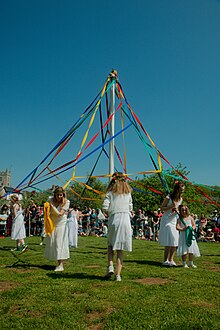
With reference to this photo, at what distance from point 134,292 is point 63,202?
2.52 metres

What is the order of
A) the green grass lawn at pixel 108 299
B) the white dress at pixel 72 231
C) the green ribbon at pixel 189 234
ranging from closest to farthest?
the green grass lawn at pixel 108 299 → the green ribbon at pixel 189 234 → the white dress at pixel 72 231

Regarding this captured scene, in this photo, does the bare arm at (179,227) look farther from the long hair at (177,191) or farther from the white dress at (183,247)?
the long hair at (177,191)

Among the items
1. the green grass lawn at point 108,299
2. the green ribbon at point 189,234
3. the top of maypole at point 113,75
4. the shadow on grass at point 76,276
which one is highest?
the top of maypole at point 113,75

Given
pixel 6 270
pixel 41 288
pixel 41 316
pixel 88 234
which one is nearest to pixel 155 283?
pixel 41 288

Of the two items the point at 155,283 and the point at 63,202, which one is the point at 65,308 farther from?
the point at 63,202

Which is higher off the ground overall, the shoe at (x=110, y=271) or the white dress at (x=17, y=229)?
the white dress at (x=17, y=229)

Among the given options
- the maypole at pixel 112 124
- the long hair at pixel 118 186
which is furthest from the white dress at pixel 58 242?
the maypole at pixel 112 124

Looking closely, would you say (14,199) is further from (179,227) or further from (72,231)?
(179,227)

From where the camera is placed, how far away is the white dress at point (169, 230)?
22.5ft

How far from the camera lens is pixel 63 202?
638 cm

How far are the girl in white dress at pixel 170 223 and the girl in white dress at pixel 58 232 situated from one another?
6.71ft

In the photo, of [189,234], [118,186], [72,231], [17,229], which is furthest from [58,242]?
[72,231]

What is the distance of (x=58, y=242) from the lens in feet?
20.3

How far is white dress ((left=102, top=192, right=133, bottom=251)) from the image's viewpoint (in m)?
5.24
